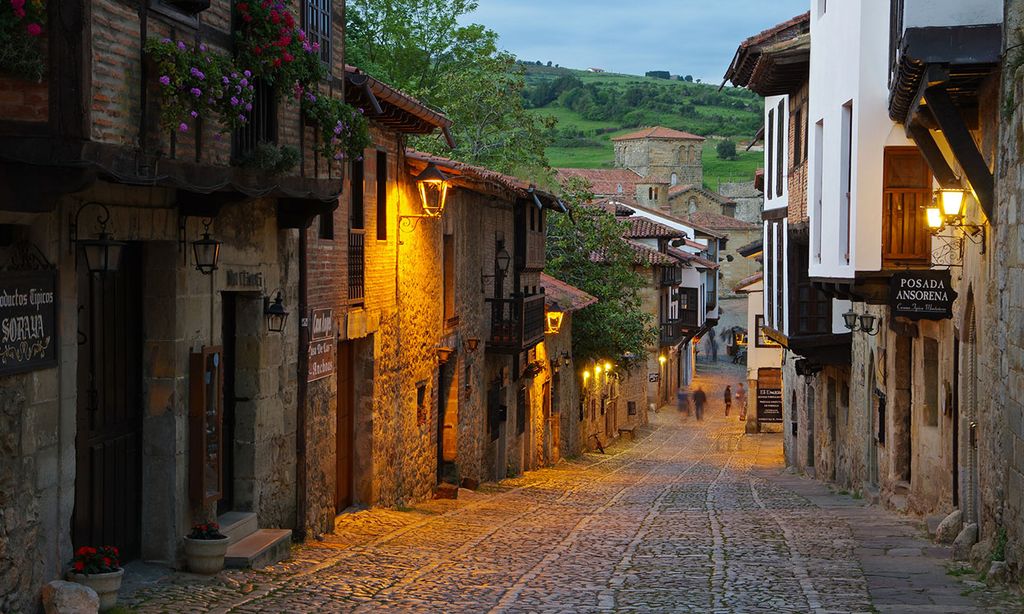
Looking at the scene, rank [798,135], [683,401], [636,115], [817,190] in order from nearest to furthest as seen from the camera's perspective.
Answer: [817,190]
[798,135]
[683,401]
[636,115]

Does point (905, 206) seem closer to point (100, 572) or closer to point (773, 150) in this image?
point (100, 572)

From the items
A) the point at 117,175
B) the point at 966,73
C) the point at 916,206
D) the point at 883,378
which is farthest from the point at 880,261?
the point at 117,175

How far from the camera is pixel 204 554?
10.2 metres

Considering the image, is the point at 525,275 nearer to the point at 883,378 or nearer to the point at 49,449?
the point at 883,378

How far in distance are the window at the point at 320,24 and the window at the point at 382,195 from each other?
3.51 metres

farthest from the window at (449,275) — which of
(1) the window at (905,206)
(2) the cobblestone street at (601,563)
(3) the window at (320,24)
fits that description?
(3) the window at (320,24)

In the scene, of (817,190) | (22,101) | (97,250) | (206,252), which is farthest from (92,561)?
(817,190)

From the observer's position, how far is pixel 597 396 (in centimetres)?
4112

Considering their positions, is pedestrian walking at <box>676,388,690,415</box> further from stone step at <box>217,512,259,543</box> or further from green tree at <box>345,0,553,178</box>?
stone step at <box>217,512,259,543</box>

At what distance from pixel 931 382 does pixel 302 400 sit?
868cm

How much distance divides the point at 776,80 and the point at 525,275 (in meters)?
7.01

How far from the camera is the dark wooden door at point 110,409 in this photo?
945 centimetres

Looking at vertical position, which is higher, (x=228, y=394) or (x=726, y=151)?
(x=726, y=151)

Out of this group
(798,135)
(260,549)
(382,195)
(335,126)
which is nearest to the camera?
(260,549)
